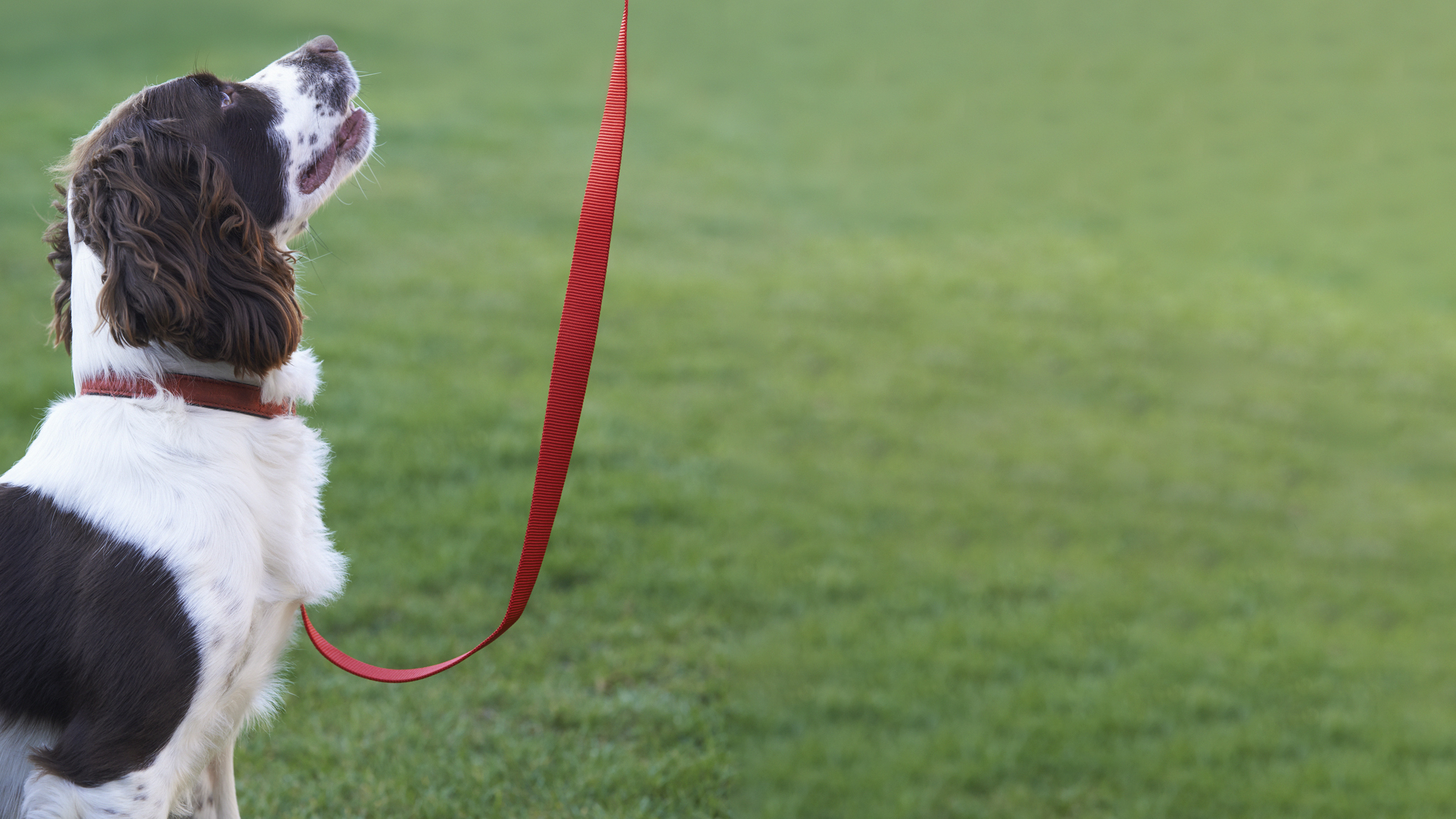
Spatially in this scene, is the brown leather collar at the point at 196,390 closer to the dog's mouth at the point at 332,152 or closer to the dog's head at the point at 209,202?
the dog's head at the point at 209,202

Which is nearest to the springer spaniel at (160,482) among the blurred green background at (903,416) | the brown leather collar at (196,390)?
the brown leather collar at (196,390)

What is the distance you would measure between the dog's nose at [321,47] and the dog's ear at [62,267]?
2.23 ft

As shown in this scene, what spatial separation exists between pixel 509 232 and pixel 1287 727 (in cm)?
693

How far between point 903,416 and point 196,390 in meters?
5.15

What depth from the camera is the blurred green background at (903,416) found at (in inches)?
163

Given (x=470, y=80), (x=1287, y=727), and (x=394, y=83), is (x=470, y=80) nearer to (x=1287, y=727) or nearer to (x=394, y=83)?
(x=394, y=83)

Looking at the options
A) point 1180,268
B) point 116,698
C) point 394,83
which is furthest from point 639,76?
point 116,698

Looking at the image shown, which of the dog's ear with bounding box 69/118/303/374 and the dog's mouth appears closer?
the dog's ear with bounding box 69/118/303/374

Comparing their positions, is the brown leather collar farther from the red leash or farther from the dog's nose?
the dog's nose

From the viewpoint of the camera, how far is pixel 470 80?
1485cm

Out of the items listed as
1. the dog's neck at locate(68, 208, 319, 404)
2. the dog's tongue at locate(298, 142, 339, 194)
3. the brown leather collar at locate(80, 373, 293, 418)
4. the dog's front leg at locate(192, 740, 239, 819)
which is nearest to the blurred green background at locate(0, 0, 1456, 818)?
the dog's front leg at locate(192, 740, 239, 819)

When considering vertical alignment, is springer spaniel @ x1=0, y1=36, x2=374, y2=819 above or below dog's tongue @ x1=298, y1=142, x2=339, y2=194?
below

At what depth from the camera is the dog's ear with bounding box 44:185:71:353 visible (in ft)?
8.68

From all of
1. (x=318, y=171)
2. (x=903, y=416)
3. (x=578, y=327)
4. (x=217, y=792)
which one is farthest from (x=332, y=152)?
(x=903, y=416)
